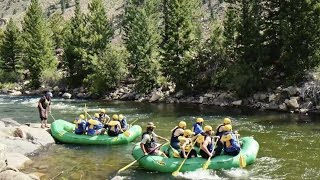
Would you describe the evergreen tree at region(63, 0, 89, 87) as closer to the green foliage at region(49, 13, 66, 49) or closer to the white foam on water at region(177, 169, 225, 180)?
the green foliage at region(49, 13, 66, 49)

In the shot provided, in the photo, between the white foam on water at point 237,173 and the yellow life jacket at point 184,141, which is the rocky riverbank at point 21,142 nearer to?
the yellow life jacket at point 184,141

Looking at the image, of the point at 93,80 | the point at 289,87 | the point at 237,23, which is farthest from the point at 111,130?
the point at 93,80

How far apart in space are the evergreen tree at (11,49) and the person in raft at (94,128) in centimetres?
4470

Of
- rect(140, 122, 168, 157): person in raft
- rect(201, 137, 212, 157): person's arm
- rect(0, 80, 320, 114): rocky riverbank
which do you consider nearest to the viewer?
rect(201, 137, 212, 157): person's arm

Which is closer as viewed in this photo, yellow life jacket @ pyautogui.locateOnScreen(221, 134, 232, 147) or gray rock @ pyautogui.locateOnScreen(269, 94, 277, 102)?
yellow life jacket @ pyautogui.locateOnScreen(221, 134, 232, 147)

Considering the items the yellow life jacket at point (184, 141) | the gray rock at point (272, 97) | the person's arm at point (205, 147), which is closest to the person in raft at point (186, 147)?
the yellow life jacket at point (184, 141)

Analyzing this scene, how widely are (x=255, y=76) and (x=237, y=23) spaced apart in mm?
4897

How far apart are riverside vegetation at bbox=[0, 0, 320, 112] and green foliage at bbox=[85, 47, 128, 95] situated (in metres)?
0.10

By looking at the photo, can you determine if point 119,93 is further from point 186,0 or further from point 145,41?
point 186,0

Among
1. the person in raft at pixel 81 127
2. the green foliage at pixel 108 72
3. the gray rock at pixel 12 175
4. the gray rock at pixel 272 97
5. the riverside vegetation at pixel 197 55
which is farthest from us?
the green foliage at pixel 108 72

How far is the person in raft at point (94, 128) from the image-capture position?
19.2 metres

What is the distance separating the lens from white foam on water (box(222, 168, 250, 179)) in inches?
538

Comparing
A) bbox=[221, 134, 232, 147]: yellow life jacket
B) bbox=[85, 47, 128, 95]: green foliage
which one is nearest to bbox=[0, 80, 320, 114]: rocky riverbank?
bbox=[85, 47, 128, 95]: green foliage

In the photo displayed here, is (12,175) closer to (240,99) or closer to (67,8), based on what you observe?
(240,99)
